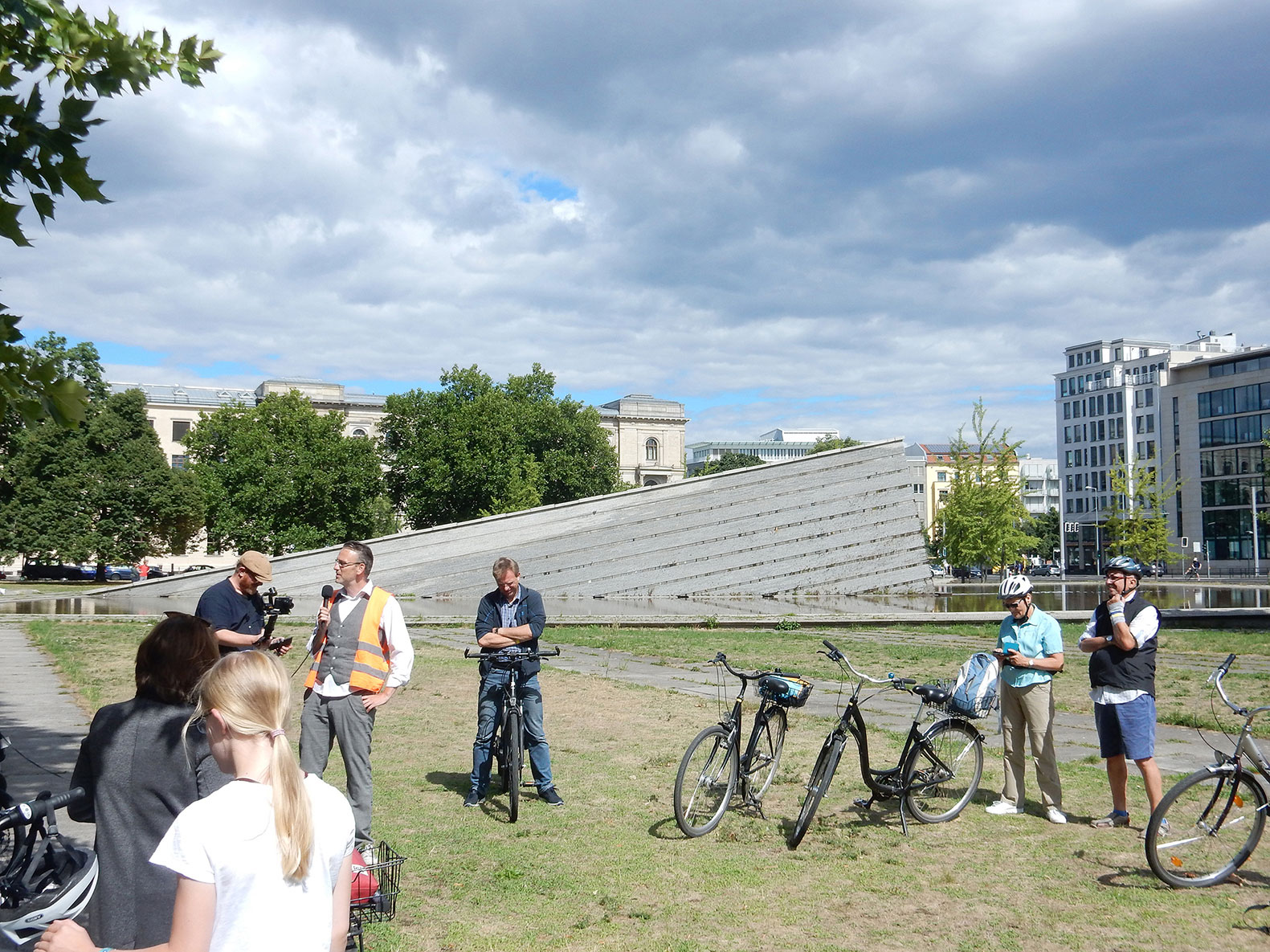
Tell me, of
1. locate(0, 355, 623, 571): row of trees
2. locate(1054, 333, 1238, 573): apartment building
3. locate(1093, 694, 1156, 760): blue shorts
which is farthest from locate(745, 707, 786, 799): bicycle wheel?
locate(1054, 333, 1238, 573): apartment building

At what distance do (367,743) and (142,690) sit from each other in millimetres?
3093

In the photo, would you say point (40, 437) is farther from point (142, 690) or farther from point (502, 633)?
point (142, 690)

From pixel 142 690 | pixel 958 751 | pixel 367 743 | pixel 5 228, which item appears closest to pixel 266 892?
pixel 142 690

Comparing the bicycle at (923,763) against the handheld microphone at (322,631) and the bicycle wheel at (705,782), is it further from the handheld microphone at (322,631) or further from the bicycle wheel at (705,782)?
the handheld microphone at (322,631)

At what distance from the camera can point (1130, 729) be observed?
670cm

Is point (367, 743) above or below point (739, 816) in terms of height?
above

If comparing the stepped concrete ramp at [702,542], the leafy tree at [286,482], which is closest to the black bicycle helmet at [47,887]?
the stepped concrete ramp at [702,542]

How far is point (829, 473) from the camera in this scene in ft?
123

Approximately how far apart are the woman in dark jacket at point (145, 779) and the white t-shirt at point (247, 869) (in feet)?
2.88

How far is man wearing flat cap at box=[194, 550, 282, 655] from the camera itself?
6.62 m

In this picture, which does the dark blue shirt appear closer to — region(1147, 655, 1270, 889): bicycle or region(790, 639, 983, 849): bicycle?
region(790, 639, 983, 849): bicycle

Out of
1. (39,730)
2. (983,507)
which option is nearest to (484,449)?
(983,507)

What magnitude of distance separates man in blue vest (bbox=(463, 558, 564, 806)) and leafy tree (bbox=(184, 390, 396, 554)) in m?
49.4

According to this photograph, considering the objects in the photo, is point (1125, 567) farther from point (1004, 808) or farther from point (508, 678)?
point (508, 678)
